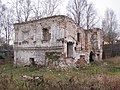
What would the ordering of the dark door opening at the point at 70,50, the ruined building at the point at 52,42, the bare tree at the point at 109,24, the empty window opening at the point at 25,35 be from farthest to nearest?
the bare tree at the point at 109,24 → the empty window opening at the point at 25,35 → the dark door opening at the point at 70,50 → the ruined building at the point at 52,42

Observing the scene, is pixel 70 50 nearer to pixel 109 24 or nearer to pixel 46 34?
pixel 46 34

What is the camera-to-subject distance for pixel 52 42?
1998 cm

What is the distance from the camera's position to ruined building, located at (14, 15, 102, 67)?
64.0 ft

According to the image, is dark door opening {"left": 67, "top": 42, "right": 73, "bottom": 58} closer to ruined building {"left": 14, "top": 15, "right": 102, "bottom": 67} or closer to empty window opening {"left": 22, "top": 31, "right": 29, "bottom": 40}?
ruined building {"left": 14, "top": 15, "right": 102, "bottom": 67}

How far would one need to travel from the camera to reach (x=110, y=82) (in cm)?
780

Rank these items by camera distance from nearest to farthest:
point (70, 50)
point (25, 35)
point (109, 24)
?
1. point (70, 50)
2. point (25, 35)
3. point (109, 24)

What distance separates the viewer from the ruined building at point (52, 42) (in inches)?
768

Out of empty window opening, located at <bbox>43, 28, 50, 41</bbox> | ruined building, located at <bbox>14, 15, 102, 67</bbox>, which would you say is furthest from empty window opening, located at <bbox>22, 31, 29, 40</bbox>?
empty window opening, located at <bbox>43, 28, 50, 41</bbox>

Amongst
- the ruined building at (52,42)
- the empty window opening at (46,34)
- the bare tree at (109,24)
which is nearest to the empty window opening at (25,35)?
the ruined building at (52,42)

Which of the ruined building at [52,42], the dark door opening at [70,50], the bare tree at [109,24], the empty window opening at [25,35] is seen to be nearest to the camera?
the ruined building at [52,42]

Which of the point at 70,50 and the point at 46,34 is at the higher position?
the point at 46,34

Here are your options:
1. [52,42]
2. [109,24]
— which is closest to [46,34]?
[52,42]

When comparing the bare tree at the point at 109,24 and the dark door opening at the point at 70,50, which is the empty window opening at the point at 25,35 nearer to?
the dark door opening at the point at 70,50

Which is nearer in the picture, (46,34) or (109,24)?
(46,34)
